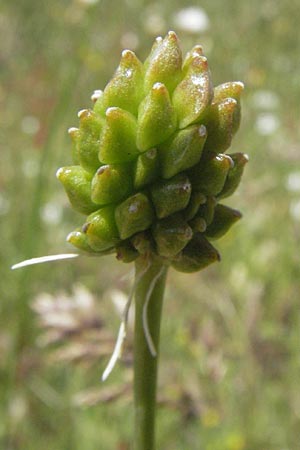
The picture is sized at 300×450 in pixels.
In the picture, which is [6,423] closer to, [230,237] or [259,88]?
[230,237]

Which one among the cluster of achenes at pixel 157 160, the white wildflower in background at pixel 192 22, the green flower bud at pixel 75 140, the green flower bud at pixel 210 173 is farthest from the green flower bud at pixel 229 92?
the white wildflower in background at pixel 192 22

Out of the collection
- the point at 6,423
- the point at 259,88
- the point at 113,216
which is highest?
the point at 259,88

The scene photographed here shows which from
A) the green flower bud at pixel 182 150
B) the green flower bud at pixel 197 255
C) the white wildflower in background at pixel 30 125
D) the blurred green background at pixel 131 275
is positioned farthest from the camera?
the white wildflower in background at pixel 30 125

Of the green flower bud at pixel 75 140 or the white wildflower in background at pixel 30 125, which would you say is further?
the white wildflower in background at pixel 30 125

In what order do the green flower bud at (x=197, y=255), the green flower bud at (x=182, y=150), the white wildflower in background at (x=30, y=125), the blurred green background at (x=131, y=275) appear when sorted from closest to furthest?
the green flower bud at (x=182, y=150) < the green flower bud at (x=197, y=255) < the blurred green background at (x=131, y=275) < the white wildflower in background at (x=30, y=125)

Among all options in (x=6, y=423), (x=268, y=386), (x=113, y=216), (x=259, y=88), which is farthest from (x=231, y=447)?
(x=259, y=88)

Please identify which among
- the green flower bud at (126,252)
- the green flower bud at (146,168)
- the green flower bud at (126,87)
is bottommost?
the green flower bud at (126,252)

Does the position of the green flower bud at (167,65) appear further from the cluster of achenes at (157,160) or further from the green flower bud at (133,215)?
the green flower bud at (133,215)
